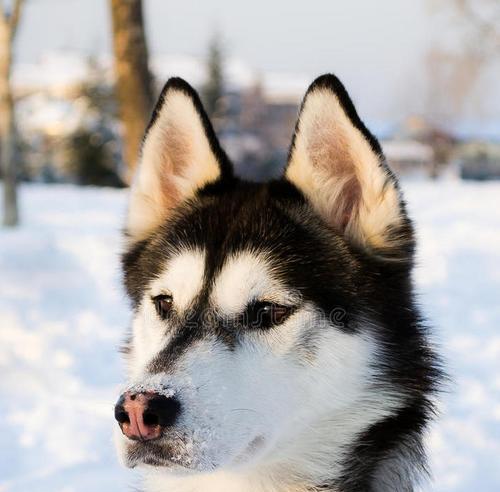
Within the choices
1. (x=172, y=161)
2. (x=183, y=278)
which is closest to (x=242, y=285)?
(x=183, y=278)

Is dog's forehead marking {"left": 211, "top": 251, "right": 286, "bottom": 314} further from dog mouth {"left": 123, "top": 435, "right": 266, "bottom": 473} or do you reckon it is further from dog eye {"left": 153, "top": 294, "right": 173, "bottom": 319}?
dog mouth {"left": 123, "top": 435, "right": 266, "bottom": 473}

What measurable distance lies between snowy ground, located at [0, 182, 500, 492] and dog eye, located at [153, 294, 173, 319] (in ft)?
1.97

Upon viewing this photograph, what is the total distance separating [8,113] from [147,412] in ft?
41.2

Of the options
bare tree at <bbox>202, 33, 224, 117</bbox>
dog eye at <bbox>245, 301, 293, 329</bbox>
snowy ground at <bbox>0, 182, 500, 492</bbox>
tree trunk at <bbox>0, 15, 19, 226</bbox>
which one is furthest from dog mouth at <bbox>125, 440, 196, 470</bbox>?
bare tree at <bbox>202, 33, 224, 117</bbox>

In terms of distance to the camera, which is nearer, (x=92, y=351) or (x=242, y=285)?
(x=242, y=285)

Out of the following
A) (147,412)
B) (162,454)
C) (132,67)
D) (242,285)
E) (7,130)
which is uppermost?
(242,285)

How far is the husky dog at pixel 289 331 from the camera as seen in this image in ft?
7.48

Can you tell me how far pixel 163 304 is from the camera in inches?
109

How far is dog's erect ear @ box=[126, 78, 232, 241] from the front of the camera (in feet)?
10.1

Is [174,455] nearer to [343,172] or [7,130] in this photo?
[343,172]

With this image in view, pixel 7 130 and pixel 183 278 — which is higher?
pixel 183 278

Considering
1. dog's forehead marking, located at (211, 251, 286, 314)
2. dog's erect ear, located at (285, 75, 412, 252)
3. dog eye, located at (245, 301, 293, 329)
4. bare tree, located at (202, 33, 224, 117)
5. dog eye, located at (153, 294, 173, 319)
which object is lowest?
bare tree, located at (202, 33, 224, 117)

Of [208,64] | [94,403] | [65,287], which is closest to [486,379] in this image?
[94,403]

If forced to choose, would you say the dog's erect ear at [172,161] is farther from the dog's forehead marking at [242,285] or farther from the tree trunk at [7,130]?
the tree trunk at [7,130]
